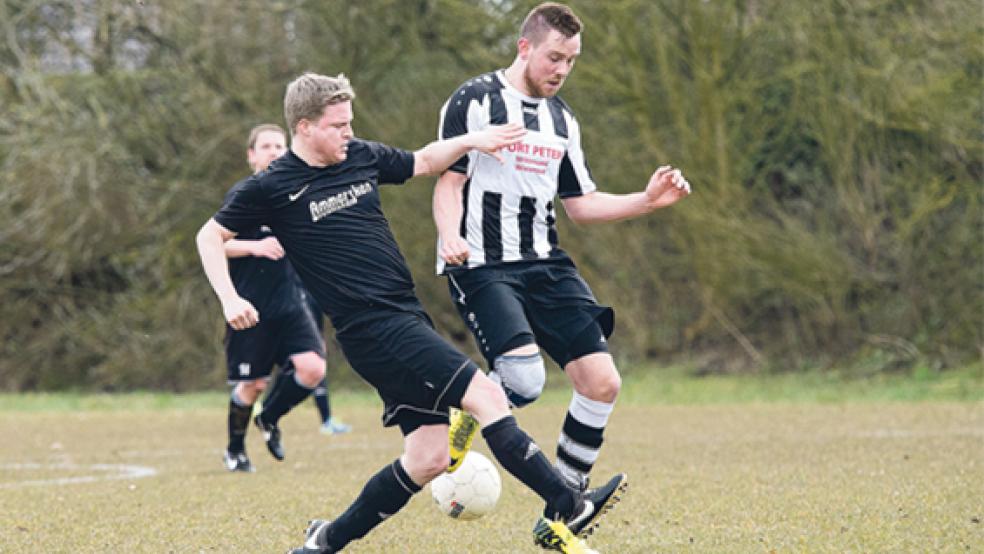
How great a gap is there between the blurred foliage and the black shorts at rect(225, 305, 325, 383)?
8.32 meters

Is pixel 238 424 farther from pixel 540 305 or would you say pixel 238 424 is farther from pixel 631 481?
pixel 540 305

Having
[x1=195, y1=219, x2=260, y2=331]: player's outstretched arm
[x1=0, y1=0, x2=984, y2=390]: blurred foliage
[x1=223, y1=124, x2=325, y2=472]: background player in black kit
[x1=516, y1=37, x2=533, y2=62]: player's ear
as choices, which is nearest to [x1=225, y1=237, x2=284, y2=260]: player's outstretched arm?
[x1=223, y1=124, x2=325, y2=472]: background player in black kit

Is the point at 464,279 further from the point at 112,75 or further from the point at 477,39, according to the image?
the point at 112,75

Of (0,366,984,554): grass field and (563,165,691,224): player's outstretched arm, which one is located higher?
(563,165,691,224): player's outstretched arm

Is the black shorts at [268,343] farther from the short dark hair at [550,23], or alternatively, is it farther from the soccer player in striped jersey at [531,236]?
the short dark hair at [550,23]

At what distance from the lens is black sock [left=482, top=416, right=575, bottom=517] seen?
4.84 metres

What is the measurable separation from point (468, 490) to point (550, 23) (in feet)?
6.35

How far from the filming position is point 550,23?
5.79 m

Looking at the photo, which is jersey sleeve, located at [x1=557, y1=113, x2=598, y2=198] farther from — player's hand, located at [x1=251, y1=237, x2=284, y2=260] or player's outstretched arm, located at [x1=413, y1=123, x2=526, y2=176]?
player's hand, located at [x1=251, y1=237, x2=284, y2=260]

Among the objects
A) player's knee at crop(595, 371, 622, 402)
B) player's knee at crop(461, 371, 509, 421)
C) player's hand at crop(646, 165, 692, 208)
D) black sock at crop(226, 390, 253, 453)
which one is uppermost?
player's hand at crop(646, 165, 692, 208)

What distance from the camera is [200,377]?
2073 cm

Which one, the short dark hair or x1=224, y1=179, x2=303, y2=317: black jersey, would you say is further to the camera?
x1=224, y1=179, x2=303, y2=317: black jersey

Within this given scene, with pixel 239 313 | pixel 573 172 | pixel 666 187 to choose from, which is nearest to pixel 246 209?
pixel 239 313

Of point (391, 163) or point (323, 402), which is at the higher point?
point (391, 163)
